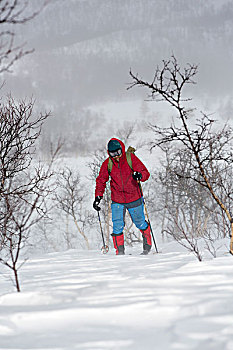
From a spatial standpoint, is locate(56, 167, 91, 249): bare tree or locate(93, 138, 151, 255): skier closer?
locate(93, 138, 151, 255): skier

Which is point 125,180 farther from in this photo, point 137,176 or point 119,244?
point 119,244

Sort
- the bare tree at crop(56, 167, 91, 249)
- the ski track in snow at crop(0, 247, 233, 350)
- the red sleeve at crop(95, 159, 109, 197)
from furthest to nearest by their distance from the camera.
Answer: the bare tree at crop(56, 167, 91, 249) < the red sleeve at crop(95, 159, 109, 197) < the ski track in snow at crop(0, 247, 233, 350)

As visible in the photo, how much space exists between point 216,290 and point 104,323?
74 cm

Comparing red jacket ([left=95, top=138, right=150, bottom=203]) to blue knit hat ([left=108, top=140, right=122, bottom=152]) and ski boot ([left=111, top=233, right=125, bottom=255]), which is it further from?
ski boot ([left=111, top=233, right=125, bottom=255])

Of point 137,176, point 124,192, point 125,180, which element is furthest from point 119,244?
point 137,176

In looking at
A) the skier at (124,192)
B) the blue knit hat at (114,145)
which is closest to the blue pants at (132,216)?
the skier at (124,192)

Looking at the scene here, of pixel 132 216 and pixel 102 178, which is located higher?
pixel 102 178

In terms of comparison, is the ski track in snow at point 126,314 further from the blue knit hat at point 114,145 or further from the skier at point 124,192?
the blue knit hat at point 114,145

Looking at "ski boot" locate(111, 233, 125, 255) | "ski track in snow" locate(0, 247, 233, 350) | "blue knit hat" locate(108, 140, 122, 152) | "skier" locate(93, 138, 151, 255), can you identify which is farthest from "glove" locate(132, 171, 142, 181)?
"ski track in snow" locate(0, 247, 233, 350)

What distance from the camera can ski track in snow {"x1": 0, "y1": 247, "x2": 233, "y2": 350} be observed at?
122 cm

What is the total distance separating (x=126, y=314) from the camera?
1.50 meters

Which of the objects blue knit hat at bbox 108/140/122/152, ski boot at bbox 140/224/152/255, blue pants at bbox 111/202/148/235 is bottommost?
ski boot at bbox 140/224/152/255

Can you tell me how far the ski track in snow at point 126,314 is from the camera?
1223 millimetres

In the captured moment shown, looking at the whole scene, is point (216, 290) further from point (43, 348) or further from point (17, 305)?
point (17, 305)
